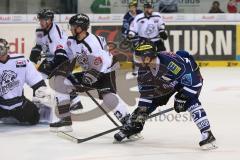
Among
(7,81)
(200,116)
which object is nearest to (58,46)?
(7,81)

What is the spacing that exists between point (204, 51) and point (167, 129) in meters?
5.63

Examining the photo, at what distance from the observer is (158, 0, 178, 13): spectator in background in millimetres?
11531

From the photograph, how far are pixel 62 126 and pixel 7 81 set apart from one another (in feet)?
2.03

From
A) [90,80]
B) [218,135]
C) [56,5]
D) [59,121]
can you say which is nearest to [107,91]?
[90,80]

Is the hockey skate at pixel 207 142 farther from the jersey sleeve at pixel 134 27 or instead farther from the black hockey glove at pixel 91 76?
the jersey sleeve at pixel 134 27

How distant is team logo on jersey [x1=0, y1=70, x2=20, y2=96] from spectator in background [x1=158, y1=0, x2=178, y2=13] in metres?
6.25

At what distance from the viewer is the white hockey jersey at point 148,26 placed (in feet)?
32.3

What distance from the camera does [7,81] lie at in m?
5.61

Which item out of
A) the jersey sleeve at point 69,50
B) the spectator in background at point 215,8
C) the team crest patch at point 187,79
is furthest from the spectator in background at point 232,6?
the team crest patch at point 187,79

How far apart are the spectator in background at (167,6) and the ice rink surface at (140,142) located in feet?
16.1

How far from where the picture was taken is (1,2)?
448 inches

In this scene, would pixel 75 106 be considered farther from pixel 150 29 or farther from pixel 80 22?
pixel 150 29

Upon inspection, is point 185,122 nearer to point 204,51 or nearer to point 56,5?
point 204,51

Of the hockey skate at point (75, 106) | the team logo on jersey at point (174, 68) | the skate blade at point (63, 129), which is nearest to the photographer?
the team logo on jersey at point (174, 68)
